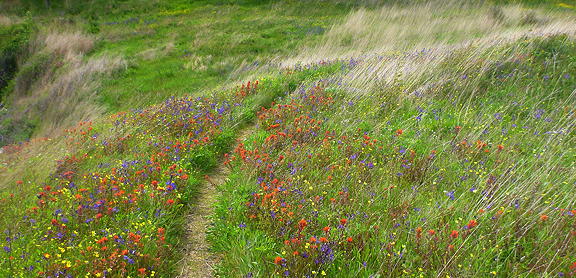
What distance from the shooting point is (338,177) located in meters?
5.01

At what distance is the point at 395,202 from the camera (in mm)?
4465

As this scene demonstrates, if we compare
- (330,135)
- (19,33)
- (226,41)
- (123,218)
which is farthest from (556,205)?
(19,33)

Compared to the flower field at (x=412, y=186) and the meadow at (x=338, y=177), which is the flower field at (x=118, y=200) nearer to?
the meadow at (x=338, y=177)

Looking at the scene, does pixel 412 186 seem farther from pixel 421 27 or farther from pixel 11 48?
pixel 11 48

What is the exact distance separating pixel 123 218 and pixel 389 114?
4.68m

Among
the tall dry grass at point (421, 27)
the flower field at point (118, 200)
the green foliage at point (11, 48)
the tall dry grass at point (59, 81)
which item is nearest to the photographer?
the flower field at point (118, 200)

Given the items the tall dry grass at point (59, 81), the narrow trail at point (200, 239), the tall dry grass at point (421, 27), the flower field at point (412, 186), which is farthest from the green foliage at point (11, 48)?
the flower field at point (412, 186)

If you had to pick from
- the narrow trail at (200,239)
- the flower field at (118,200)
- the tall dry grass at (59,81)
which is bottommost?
the tall dry grass at (59,81)

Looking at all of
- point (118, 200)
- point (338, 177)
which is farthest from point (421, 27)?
point (118, 200)

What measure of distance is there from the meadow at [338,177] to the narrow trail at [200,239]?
0.05m

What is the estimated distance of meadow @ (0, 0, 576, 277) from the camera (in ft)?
12.2

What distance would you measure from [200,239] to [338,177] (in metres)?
1.83

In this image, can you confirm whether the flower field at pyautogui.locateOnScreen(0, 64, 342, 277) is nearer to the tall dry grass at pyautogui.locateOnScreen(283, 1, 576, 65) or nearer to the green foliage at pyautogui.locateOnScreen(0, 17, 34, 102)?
the tall dry grass at pyautogui.locateOnScreen(283, 1, 576, 65)

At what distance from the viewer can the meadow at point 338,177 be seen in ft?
12.2
